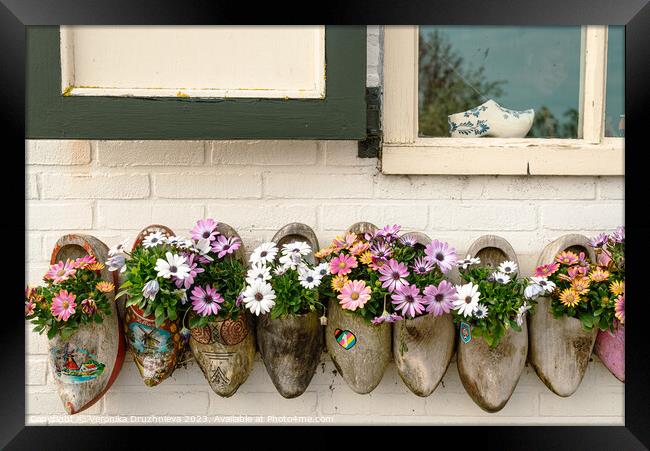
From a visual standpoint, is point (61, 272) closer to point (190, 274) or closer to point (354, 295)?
point (190, 274)

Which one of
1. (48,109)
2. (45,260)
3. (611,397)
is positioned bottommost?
(611,397)

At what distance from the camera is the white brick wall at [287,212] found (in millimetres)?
1440

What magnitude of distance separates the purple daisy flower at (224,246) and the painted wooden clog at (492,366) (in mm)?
582

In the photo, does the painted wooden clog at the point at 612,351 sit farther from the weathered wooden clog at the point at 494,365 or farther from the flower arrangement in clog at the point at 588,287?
the weathered wooden clog at the point at 494,365

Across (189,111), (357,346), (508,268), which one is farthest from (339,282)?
(189,111)

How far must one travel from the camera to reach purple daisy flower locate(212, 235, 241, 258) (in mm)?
1301

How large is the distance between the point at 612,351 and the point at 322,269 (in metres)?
0.73

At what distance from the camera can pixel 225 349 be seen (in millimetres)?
1278

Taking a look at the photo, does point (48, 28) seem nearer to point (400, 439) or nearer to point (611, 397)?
point (400, 439)

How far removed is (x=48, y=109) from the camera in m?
1.23

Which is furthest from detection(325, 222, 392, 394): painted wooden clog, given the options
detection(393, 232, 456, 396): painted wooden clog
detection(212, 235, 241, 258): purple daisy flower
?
detection(212, 235, 241, 258): purple daisy flower

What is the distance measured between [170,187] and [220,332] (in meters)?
0.41
